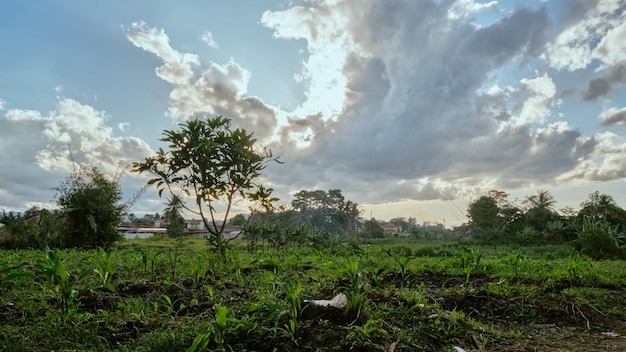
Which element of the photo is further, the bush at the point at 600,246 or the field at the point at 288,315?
the bush at the point at 600,246

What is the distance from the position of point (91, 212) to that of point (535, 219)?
34459 mm

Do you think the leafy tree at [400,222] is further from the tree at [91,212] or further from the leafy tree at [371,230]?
the tree at [91,212]

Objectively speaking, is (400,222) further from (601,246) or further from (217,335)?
(217,335)

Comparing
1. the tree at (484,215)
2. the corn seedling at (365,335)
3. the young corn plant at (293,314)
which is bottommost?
the corn seedling at (365,335)

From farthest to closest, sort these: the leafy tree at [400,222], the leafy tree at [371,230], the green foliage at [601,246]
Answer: the leafy tree at [400,222], the leafy tree at [371,230], the green foliage at [601,246]

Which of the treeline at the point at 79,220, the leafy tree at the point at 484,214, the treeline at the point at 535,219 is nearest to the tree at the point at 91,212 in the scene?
the treeline at the point at 79,220

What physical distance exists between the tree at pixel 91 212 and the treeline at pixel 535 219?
79.6ft

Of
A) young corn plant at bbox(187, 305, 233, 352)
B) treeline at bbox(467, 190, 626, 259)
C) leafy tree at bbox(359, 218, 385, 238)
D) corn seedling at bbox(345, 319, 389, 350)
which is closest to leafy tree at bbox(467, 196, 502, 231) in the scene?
treeline at bbox(467, 190, 626, 259)

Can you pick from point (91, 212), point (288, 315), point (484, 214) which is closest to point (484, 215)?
point (484, 214)

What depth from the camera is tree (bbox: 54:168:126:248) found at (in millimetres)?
10789

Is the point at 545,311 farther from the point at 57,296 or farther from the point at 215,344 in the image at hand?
the point at 57,296

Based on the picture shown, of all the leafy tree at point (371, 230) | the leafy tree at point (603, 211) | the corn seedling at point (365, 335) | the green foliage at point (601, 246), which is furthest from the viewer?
the leafy tree at point (371, 230)

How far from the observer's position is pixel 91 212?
36.3ft

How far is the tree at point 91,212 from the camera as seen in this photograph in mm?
10789
